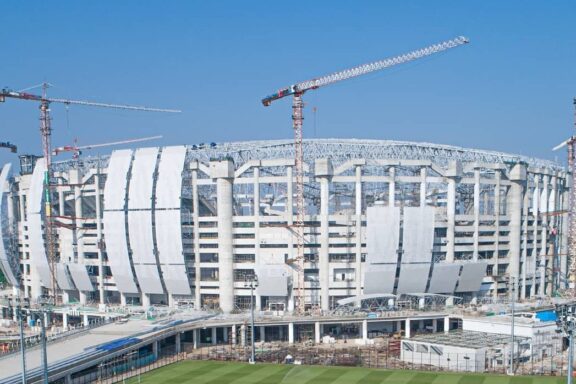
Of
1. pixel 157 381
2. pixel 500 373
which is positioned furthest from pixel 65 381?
pixel 500 373

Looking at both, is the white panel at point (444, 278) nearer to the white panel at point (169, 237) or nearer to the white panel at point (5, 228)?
the white panel at point (169, 237)

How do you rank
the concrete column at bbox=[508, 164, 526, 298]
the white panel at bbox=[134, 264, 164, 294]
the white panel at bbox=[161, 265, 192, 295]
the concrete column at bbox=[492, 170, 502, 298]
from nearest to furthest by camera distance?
the white panel at bbox=[161, 265, 192, 295]
the white panel at bbox=[134, 264, 164, 294]
the concrete column at bbox=[492, 170, 502, 298]
the concrete column at bbox=[508, 164, 526, 298]

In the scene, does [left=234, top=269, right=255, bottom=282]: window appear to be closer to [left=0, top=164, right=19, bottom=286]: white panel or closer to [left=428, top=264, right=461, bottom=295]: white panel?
[left=428, top=264, right=461, bottom=295]: white panel

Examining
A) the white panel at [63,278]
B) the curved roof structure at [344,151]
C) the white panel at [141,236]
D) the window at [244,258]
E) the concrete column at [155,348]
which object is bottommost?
the concrete column at [155,348]

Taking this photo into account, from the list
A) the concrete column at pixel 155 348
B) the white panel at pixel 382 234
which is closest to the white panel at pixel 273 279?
the white panel at pixel 382 234

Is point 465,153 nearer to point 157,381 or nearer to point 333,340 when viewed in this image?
point 333,340

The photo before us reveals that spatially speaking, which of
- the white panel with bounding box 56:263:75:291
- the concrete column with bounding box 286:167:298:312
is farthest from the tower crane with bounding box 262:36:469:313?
the white panel with bounding box 56:263:75:291
